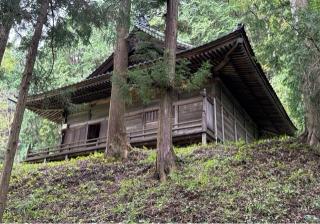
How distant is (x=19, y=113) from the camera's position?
647 cm

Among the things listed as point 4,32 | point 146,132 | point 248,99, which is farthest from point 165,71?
point 248,99

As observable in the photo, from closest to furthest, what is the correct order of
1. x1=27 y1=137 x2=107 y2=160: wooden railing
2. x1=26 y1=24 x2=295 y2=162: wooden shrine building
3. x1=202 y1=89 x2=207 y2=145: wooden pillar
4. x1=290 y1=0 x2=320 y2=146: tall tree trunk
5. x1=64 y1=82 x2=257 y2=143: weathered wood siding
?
x1=290 y1=0 x2=320 y2=146: tall tree trunk → x1=26 y1=24 x2=295 y2=162: wooden shrine building → x1=202 y1=89 x2=207 y2=145: wooden pillar → x1=64 y1=82 x2=257 y2=143: weathered wood siding → x1=27 y1=137 x2=107 y2=160: wooden railing

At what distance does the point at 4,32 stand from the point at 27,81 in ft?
6.17

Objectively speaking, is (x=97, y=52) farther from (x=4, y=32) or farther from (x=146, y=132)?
(x=4, y=32)

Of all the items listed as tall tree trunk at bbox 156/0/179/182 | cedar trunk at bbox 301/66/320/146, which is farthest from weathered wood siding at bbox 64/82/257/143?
cedar trunk at bbox 301/66/320/146

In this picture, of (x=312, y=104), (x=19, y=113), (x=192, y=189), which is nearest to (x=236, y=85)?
(x=312, y=104)

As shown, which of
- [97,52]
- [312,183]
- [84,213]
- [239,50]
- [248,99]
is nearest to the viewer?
[312,183]

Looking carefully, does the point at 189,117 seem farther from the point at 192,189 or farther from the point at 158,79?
the point at 192,189

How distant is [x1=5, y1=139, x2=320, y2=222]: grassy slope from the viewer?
600cm

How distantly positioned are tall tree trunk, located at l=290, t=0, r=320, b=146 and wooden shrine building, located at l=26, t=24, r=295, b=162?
11.3 ft

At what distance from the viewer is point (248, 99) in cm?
1597

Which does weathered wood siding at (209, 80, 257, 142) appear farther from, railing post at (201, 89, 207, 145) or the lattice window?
the lattice window

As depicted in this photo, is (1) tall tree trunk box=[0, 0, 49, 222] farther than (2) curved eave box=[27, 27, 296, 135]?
No

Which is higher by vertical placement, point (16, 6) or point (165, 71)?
point (16, 6)
